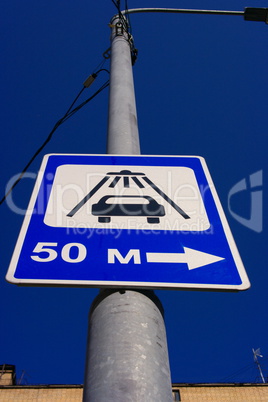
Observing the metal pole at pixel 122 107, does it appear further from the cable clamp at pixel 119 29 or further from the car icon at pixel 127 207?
the car icon at pixel 127 207

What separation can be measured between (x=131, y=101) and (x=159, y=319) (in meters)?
Answer: 1.56

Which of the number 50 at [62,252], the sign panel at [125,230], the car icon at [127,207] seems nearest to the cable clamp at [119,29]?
the sign panel at [125,230]

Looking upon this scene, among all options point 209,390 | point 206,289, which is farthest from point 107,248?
point 209,390

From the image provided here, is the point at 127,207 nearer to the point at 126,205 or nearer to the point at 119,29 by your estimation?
the point at 126,205

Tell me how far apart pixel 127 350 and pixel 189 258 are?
49 cm

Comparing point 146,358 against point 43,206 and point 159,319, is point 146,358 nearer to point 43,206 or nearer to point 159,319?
point 159,319

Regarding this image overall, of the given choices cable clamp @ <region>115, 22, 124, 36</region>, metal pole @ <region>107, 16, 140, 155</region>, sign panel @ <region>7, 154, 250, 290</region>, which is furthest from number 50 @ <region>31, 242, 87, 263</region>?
cable clamp @ <region>115, 22, 124, 36</region>

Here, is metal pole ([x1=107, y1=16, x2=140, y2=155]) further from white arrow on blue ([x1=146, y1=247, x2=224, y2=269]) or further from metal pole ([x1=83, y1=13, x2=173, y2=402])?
metal pole ([x1=83, y1=13, x2=173, y2=402])

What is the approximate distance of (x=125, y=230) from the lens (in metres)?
1.52

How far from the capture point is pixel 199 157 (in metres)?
2.18

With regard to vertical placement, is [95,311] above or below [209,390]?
below

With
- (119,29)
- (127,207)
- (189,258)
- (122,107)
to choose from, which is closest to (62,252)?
(127,207)

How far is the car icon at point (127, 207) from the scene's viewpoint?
1611 millimetres

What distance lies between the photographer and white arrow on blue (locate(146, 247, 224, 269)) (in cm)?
141
